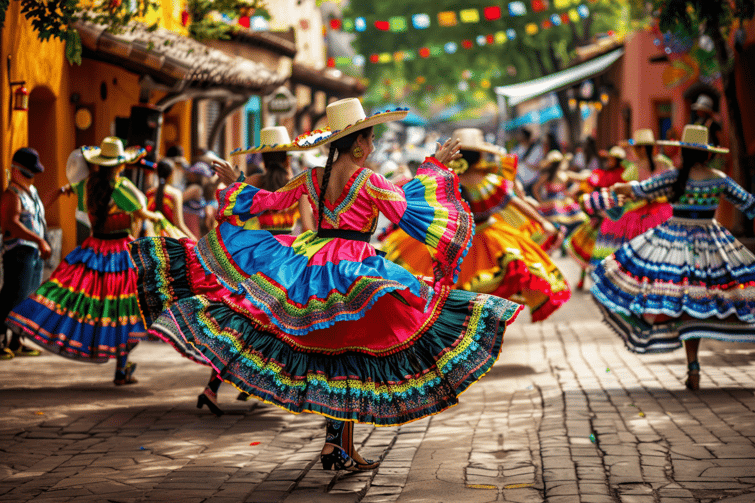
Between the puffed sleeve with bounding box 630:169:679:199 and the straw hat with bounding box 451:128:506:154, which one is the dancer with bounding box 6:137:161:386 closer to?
the straw hat with bounding box 451:128:506:154

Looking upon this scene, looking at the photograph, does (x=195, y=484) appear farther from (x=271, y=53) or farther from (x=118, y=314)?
(x=271, y=53)

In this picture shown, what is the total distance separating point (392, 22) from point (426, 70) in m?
4.23

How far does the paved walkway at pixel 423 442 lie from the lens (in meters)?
5.05

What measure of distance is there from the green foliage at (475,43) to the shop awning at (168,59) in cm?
1794

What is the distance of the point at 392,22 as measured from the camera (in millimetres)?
39625

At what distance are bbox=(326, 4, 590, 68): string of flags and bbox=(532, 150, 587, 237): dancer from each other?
57.0ft

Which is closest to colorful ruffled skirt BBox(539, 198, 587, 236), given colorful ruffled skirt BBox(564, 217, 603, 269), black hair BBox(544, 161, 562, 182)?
black hair BBox(544, 161, 562, 182)

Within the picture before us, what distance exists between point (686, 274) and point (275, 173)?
3.34 meters

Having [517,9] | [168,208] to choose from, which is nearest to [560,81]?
[517,9]

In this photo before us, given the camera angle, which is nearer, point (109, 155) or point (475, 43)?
point (109, 155)

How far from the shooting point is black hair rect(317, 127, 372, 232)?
5387mm

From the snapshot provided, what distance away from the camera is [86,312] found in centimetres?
809

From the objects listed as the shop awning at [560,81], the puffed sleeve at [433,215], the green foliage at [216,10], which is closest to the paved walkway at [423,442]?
the puffed sleeve at [433,215]

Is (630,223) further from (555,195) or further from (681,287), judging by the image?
(555,195)
